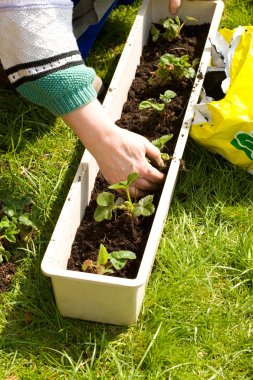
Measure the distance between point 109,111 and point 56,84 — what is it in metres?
0.65

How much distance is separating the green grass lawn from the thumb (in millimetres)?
251

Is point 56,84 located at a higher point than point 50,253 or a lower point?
higher

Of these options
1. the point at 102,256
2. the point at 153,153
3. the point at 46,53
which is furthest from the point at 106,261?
the point at 46,53

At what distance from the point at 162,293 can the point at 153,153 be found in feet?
1.67

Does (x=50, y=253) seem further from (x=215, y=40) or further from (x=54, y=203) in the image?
(x=215, y=40)

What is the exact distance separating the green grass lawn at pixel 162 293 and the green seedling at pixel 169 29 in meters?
0.70

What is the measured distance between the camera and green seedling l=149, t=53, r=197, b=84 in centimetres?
261

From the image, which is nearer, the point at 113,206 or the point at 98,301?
the point at 98,301

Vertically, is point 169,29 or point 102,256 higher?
point 169,29

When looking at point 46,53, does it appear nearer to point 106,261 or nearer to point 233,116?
point 106,261

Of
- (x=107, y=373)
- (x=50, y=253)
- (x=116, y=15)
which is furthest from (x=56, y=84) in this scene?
(x=116, y=15)

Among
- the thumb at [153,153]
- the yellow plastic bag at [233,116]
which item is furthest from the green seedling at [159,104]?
the thumb at [153,153]

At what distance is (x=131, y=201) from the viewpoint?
216 centimetres

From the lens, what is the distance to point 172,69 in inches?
104
